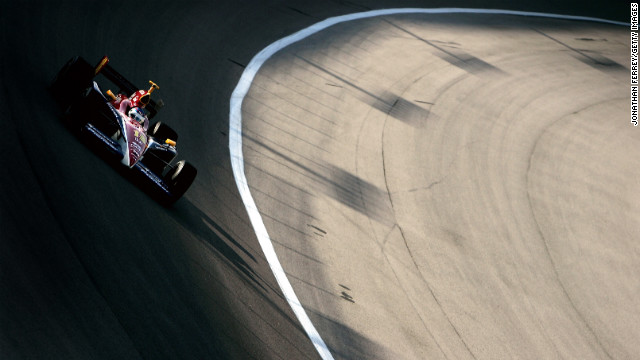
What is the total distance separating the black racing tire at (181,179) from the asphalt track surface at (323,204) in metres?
0.38

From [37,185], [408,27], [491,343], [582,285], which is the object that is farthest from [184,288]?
[408,27]

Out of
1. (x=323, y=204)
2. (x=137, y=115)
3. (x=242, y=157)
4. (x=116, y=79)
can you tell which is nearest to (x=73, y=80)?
(x=116, y=79)

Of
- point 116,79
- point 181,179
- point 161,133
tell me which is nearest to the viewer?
point 181,179

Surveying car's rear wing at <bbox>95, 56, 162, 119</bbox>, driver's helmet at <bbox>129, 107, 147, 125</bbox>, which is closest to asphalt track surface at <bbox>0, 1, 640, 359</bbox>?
driver's helmet at <bbox>129, 107, 147, 125</bbox>

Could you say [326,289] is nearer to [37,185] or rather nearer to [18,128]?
[37,185]

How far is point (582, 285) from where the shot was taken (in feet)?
43.9

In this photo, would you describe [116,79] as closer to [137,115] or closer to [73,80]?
[73,80]

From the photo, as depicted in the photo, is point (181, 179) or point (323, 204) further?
point (323, 204)

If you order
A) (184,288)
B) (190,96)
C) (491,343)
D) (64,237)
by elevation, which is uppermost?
(190,96)

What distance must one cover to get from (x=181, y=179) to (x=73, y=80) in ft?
8.32

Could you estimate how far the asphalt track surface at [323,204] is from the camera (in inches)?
343

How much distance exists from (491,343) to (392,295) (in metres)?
1.85

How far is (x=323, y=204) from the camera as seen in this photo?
13125 millimetres

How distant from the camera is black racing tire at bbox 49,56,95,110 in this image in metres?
10.8
